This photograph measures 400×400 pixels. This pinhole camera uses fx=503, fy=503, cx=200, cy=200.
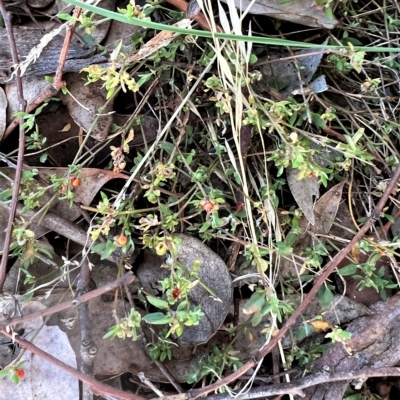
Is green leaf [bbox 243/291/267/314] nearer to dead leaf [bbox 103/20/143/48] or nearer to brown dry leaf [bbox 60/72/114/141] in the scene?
brown dry leaf [bbox 60/72/114/141]

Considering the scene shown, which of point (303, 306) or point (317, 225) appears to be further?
point (317, 225)

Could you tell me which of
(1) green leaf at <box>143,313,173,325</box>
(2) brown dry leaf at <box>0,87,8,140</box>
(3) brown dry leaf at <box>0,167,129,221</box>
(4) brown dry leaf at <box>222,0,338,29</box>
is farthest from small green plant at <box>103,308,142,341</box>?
(4) brown dry leaf at <box>222,0,338,29</box>

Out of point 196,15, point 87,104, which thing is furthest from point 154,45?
point 87,104

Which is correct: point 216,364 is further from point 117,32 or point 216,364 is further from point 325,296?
point 117,32

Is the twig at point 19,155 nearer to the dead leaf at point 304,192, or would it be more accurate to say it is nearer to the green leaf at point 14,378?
the green leaf at point 14,378

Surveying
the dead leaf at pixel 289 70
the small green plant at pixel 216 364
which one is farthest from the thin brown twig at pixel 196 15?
the small green plant at pixel 216 364

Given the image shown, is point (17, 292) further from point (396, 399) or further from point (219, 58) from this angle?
point (396, 399)
